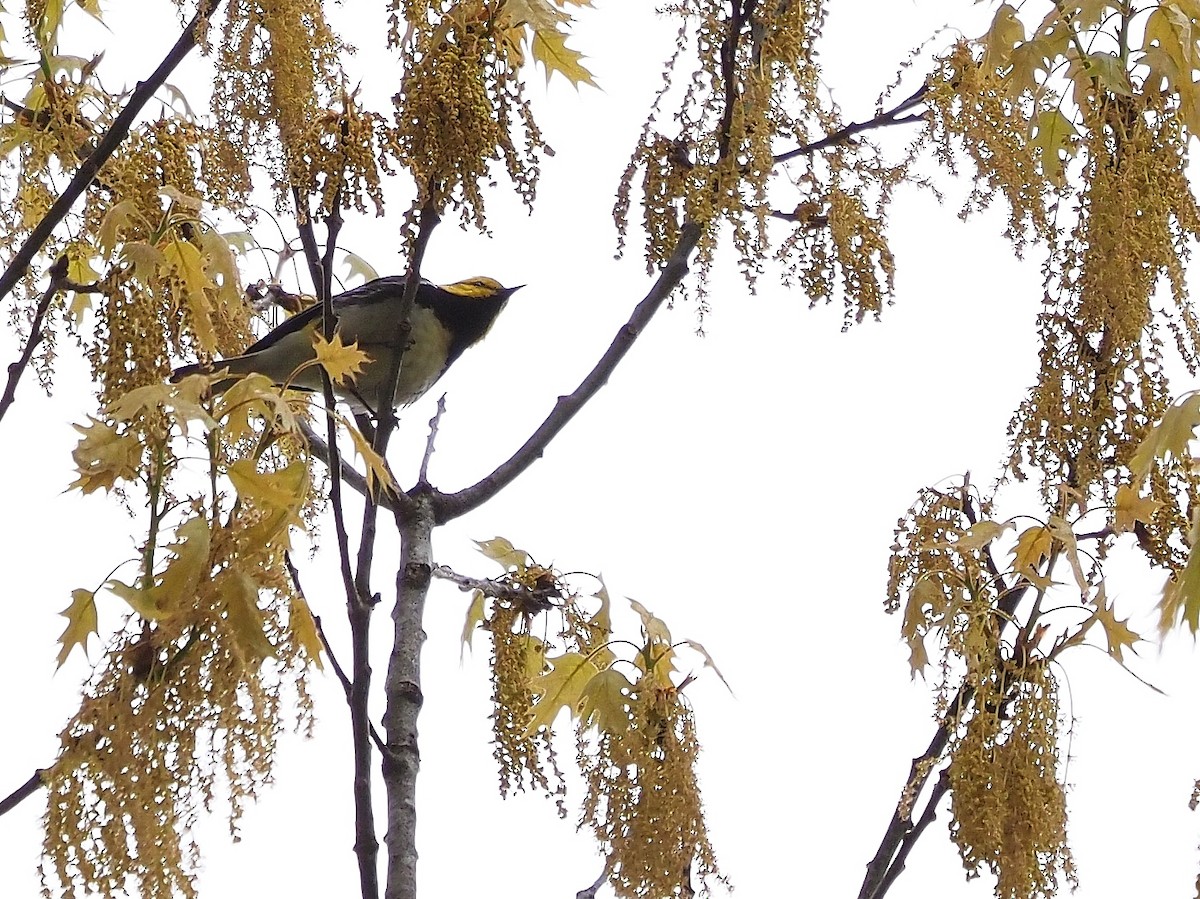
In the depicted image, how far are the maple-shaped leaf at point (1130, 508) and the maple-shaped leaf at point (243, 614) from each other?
1089 mm

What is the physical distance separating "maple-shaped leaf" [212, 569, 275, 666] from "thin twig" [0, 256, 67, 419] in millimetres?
568

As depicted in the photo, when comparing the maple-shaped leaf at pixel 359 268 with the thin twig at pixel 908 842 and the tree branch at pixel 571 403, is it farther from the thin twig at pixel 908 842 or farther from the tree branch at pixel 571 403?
the thin twig at pixel 908 842

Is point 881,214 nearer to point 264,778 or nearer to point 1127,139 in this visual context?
point 1127,139

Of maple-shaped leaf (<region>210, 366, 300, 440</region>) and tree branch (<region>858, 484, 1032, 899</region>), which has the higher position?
maple-shaped leaf (<region>210, 366, 300, 440</region>)

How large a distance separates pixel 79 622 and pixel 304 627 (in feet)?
0.92

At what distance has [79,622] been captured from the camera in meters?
1.67

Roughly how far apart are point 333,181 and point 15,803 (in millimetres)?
925

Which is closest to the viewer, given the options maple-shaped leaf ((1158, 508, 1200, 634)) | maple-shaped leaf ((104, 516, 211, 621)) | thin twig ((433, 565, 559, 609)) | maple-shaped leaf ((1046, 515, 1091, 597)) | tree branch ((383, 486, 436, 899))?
maple-shaped leaf ((1158, 508, 1200, 634))

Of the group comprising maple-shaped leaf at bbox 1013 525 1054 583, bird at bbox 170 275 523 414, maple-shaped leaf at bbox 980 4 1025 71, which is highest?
bird at bbox 170 275 523 414

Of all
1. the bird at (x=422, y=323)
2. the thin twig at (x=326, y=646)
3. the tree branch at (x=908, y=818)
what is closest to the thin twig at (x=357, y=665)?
the thin twig at (x=326, y=646)

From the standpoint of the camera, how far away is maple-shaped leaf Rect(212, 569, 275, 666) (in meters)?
1.54

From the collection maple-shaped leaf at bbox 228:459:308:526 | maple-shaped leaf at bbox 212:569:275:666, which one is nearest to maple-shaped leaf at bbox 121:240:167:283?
maple-shaped leaf at bbox 228:459:308:526

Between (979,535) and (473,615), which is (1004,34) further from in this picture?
(473,615)

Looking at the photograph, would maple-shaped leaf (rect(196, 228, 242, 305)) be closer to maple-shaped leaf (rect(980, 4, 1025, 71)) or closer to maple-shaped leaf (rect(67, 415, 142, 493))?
maple-shaped leaf (rect(67, 415, 142, 493))
